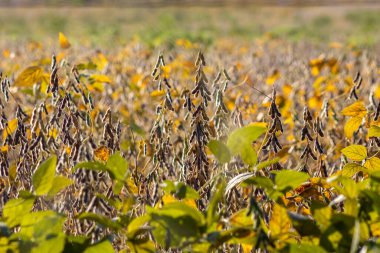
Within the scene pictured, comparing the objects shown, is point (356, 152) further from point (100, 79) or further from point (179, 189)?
point (100, 79)

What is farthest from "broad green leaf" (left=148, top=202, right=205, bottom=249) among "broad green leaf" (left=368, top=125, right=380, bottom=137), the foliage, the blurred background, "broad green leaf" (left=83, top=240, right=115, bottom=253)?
the blurred background

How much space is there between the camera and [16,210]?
4.64ft

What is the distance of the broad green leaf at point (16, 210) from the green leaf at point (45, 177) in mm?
57

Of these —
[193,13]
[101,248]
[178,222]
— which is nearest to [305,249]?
[178,222]

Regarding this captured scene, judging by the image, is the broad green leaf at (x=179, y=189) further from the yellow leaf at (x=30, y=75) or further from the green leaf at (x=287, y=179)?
the yellow leaf at (x=30, y=75)

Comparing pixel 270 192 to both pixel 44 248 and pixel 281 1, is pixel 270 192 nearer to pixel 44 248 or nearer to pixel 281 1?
pixel 44 248

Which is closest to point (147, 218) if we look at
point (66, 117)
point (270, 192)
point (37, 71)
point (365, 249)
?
point (270, 192)

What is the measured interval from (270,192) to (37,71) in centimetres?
128

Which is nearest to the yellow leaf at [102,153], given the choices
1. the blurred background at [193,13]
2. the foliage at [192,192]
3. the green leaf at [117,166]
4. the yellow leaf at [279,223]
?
the foliage at [192,192]

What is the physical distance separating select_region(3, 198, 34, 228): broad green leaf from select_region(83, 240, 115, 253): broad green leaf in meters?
0.18

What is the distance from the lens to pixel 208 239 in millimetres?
1237

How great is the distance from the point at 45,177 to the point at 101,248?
0.63 ft

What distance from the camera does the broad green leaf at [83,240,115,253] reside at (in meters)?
1.33

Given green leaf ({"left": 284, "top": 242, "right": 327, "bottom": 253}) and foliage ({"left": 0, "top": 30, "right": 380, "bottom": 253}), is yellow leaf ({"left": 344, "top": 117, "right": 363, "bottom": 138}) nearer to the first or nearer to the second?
foliage ({"left": 0, "top": 30, "right": 380, "bottom": 253})
